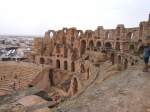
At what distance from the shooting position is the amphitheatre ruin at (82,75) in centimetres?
752

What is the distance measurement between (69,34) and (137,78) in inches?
1156

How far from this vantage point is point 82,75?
22.3m

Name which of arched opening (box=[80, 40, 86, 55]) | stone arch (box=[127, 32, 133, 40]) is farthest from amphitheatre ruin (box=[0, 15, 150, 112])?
arched opening (box=[80, 40, 86, 55])

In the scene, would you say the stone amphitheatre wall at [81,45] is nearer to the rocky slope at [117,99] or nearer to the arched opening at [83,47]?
the arched opening at [83,47]

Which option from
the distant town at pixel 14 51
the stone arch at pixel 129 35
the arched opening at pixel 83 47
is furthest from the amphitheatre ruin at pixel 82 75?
the distant town at pixel 14 51

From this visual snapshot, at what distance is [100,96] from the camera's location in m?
7.76

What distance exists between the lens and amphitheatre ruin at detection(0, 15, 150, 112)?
752 centimetres

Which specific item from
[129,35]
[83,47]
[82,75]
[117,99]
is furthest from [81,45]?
[117,99]

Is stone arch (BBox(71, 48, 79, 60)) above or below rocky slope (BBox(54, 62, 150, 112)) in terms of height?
above

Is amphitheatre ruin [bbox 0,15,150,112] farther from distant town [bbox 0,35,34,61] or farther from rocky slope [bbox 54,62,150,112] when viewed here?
distant town [bbox 0,35,34,61]

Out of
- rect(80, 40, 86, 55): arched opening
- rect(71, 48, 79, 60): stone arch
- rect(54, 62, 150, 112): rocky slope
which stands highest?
rect(80, 40, 86, 55): arched opening

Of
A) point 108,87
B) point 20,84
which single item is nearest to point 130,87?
point 108,87

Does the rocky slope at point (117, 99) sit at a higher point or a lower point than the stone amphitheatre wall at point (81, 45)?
lower

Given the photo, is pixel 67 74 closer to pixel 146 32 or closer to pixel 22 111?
pixel 146 32
